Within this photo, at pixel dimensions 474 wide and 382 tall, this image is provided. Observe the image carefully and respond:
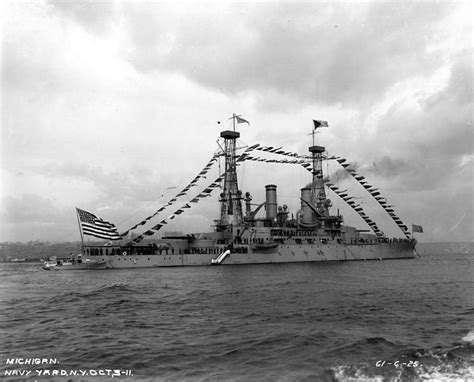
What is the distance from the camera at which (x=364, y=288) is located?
28391 mm

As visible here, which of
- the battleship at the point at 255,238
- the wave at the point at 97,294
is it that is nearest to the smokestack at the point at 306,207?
the battleship at the point at 255,238

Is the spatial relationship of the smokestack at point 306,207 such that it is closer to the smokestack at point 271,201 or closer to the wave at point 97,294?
the smokestack at point 271,201

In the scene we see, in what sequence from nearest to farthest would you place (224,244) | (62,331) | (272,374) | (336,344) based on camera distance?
1. (272,374)
2. (336,344)
3. (62,331)
4. (224,244)

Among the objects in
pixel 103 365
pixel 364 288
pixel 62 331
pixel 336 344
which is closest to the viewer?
pixel 103 365

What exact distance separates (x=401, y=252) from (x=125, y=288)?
189ft

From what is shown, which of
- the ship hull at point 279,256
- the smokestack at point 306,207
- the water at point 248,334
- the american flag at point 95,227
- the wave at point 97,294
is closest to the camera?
the water at point 248,334

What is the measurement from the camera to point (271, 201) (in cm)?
6369

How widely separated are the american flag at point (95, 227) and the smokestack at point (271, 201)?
24.7m

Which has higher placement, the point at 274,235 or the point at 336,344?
the point at 274,235

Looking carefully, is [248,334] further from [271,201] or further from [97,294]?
[271,201]

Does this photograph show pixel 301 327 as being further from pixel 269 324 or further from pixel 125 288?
pixel 125 288

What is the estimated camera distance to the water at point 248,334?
10.7 m

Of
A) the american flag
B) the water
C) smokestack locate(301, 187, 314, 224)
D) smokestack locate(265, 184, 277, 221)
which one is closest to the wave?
the water

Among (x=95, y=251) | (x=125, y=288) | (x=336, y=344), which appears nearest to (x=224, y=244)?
(x=95, y=251)
